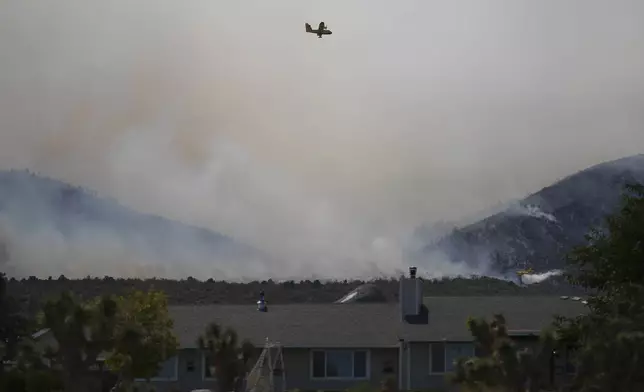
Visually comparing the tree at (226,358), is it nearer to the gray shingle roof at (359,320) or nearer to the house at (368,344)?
the house at (368,344)

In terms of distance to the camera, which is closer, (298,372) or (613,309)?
(613,309)

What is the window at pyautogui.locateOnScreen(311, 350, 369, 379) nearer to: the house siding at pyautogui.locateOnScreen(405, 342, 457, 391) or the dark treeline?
the house siding at pyautogui.locateOnScreen(405, 342, 457, 391)

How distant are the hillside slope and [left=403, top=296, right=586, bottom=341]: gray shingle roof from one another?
86.1m

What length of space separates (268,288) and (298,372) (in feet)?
236

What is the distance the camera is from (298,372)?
48844 millimetres

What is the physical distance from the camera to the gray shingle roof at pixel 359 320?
4916cm

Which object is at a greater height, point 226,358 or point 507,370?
point 226,358

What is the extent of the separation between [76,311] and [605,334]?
1518 centimetres

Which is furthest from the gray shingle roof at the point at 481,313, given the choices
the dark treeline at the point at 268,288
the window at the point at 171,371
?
the dark treeline at the point at 268,288

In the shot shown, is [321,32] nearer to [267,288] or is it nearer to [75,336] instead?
[75,336]

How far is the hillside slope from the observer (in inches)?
6024

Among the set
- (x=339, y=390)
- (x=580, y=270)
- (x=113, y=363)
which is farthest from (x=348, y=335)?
(x=113, y=363)

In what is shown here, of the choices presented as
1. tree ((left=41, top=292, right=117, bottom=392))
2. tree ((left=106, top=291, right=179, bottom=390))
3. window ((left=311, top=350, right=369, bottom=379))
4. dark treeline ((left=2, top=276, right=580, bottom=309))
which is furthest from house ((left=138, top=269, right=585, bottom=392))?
dark treeline ((left=2, top=276, right=580, bottom=309))

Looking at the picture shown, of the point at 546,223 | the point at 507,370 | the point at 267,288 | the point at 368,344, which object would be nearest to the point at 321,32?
the point at 368,344
